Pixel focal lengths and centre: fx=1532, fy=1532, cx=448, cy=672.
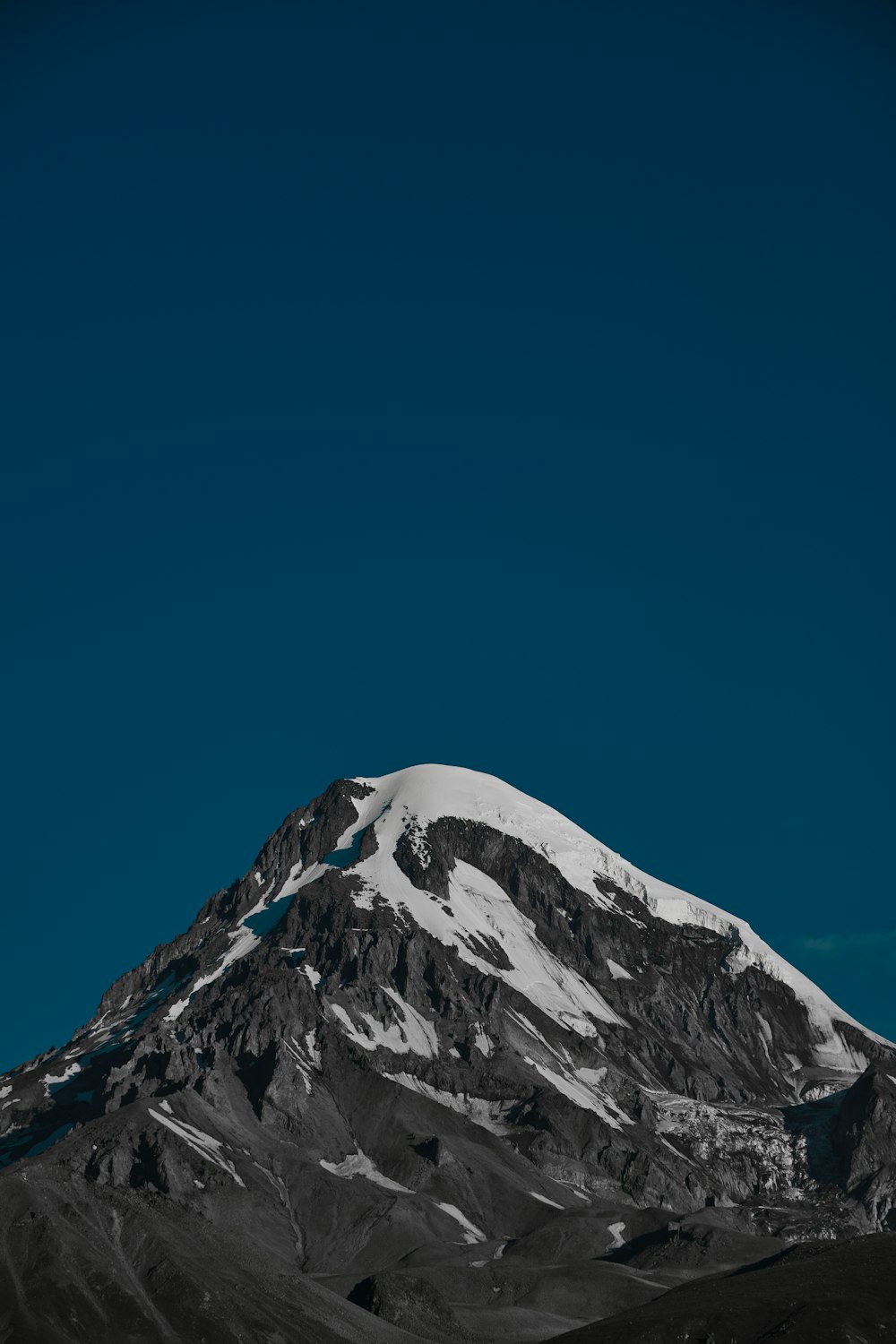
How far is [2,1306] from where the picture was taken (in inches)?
7426

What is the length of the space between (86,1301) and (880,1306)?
9756 centimetres

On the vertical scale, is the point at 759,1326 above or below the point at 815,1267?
below

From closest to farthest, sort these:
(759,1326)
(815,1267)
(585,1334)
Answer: (759,1326), (585,1334), (815,1267)

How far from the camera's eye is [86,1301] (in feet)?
638


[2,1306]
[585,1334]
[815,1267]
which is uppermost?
[815,1267]

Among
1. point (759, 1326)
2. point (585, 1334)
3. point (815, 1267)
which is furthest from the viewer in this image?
point (815, 1267)

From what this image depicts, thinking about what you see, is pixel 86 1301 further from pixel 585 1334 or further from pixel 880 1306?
pixel 880 1306

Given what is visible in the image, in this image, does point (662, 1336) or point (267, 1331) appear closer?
point (662, 1336)

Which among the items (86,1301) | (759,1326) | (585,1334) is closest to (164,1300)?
(86,1301)

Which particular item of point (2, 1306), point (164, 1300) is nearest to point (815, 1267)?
point (164, 1300)

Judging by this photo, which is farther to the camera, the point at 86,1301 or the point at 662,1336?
the point at 86,1301

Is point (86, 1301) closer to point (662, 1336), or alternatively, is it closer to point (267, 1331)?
point (267, 1331)

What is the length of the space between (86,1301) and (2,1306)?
10803 millimetres

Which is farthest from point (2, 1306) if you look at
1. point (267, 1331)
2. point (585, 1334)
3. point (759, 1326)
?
point (759, 1326)
